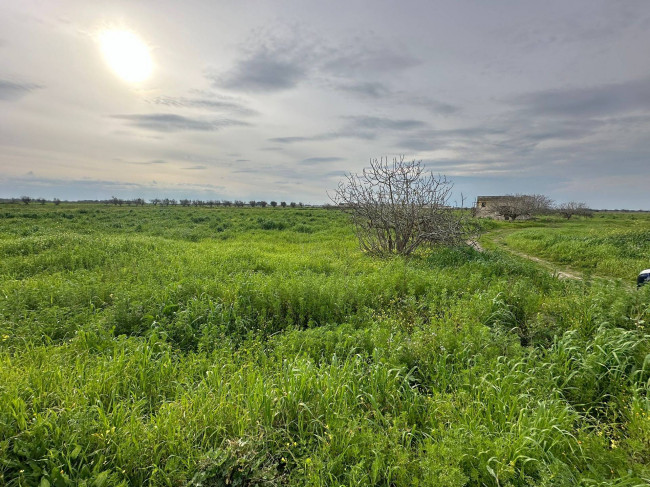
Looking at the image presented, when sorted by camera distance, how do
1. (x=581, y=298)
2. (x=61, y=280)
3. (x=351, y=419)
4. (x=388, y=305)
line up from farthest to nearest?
(x=61, y=280) → (x=388, y=305) → (x=581, y=298) → (x=351, y=419)

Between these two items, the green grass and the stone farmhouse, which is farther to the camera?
the stone farmhouse

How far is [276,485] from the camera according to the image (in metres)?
2.49

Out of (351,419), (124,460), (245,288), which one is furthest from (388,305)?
A: (124,460)

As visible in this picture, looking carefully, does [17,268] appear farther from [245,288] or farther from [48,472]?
[48,472]

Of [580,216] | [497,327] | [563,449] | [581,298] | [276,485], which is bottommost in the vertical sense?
[276,485]

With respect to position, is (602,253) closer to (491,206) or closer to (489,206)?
(491,206)

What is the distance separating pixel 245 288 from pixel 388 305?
306 centimetres

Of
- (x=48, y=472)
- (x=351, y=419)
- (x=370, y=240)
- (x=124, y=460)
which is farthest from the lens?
(x=370, y=240)

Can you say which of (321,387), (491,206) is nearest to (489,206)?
(491,206)

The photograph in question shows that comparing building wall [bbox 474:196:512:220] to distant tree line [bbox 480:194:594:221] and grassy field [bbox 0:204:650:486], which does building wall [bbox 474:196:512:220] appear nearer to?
distant tree line [bbox 480:194:594:221]

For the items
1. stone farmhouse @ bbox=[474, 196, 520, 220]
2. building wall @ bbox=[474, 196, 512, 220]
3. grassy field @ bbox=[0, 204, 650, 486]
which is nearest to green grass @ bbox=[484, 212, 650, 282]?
grassy field @ bbox=[0, 204, 650, 486]

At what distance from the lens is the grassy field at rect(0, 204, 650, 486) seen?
2.54 meters

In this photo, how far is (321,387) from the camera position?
347cm

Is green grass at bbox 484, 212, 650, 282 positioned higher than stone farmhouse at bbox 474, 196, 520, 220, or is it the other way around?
stone farmhouse at bbox 474, 196, 520, 220
